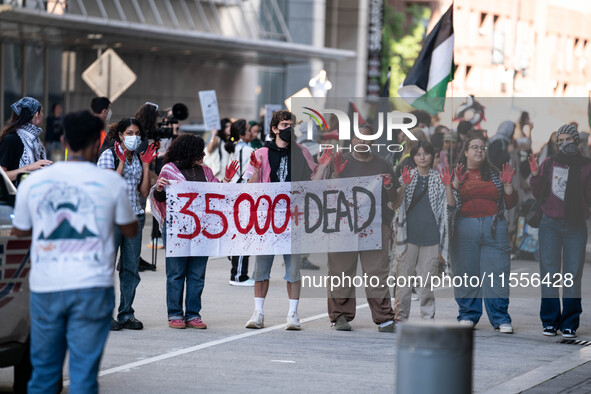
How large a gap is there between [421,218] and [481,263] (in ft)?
2.38

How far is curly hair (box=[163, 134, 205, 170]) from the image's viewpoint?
10961mm

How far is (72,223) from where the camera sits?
239 inches

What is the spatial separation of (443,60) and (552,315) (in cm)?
346

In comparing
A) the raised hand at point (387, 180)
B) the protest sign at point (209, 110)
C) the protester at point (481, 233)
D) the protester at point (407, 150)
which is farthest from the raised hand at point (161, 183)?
the protest sign at point (209, 110)

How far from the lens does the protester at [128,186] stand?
10.8 meters

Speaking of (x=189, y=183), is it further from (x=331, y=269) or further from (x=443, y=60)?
(x=443, y=60)

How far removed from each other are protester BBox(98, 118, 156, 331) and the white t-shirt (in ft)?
14.8

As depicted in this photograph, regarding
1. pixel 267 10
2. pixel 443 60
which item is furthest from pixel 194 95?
pixel 443 60

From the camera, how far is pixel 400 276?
11.3m

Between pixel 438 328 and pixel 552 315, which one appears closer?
pixel 438 328

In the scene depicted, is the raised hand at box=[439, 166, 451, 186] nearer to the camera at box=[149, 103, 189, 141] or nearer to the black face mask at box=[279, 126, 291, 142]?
the black face mask at box=[279, 126, 291, 142]

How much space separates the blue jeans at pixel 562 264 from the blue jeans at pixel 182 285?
3168 mm

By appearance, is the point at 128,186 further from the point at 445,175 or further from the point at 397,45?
the point at 397,45

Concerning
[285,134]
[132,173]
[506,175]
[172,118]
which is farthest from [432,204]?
[172,118]
